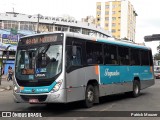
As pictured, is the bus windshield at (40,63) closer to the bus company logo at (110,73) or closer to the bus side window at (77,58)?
→ the bus side window at (77,58)

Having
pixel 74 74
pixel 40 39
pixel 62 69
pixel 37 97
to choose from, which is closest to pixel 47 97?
pixel 37 97

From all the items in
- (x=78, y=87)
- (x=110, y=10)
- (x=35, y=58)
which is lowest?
(x=78, y=87)

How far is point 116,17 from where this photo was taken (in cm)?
13788

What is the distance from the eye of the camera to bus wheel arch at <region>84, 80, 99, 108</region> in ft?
41.5

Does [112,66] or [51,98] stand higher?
[112,66]

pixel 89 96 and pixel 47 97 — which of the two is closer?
pixel 47 97

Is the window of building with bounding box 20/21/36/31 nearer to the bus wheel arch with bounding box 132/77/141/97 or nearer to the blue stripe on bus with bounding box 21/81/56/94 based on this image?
the bus wheel arch with bounding box 132/77/141/97

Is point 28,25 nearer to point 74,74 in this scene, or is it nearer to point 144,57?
point 144,57

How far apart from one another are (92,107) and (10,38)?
39570 millimetres

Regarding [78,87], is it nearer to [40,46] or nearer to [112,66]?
[40,46]

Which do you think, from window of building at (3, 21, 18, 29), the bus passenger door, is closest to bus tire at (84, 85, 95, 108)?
the bus passenger door

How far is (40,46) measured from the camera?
11.8m

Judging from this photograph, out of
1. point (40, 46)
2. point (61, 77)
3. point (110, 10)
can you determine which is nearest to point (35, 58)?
point (40, 46)

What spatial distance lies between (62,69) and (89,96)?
220 centimetres
